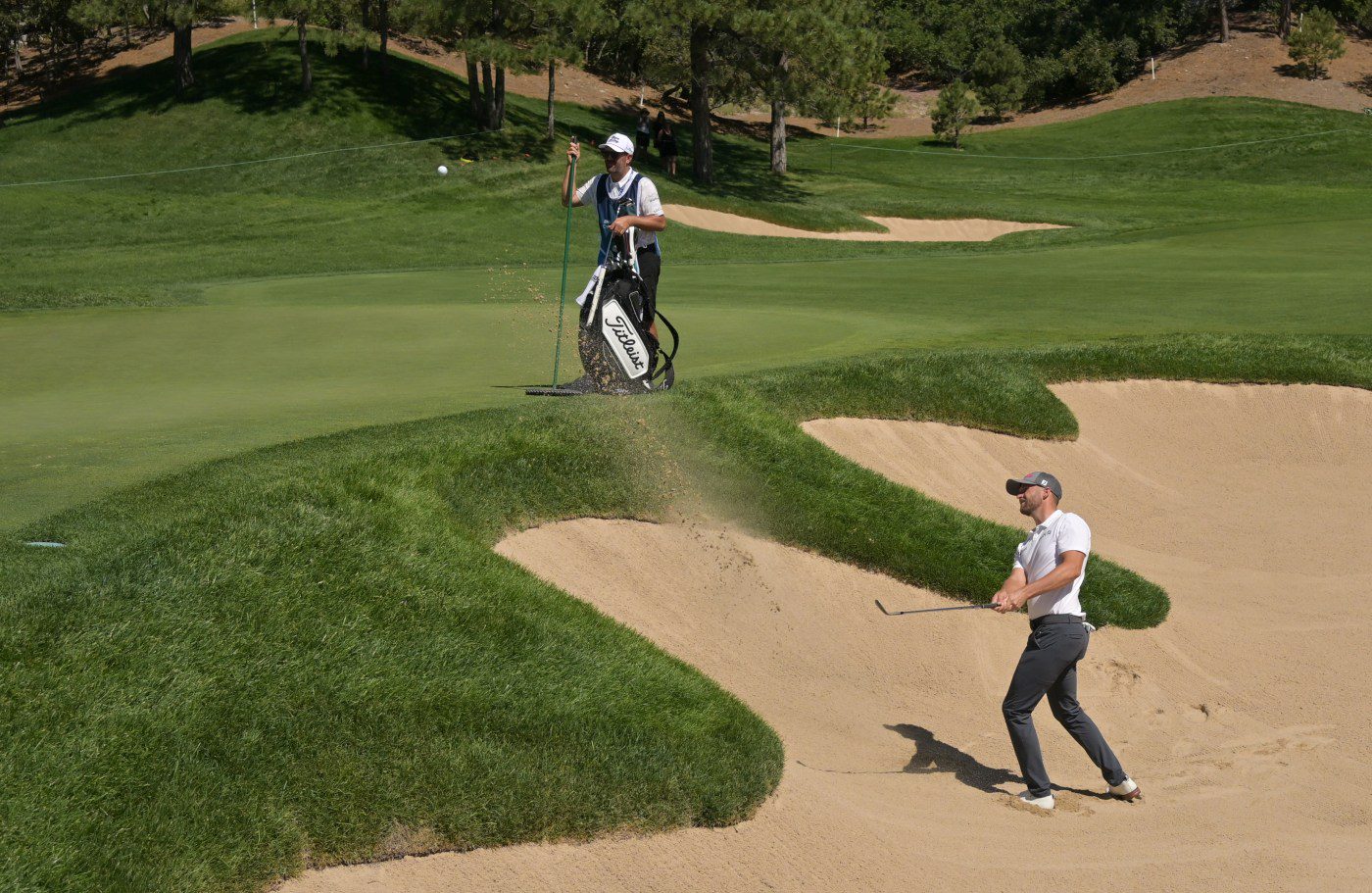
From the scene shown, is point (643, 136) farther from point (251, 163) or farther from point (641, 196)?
point (641, 196)

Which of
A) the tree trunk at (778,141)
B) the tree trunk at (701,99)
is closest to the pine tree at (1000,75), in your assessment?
the tree trunk at (778,141)

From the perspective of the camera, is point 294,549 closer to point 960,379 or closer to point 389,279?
point 960,379

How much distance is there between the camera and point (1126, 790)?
8242mm

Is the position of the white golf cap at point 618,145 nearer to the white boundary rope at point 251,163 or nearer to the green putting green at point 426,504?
the green putting green at point 426,504

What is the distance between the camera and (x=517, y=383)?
13664mm

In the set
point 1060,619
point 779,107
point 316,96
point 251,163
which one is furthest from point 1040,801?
point 779,107

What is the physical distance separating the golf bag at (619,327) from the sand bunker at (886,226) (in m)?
28.2

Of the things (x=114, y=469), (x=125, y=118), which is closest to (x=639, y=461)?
(x=114, y=469)

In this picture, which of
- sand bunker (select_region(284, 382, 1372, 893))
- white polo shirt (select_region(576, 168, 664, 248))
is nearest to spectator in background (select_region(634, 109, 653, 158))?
sand bunker (select_region(284, 382, 1372, 893))

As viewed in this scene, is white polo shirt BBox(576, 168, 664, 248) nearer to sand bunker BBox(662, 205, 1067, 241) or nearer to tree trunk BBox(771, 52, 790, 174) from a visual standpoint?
sand bunker BBox(662, 205, 1067, 241)

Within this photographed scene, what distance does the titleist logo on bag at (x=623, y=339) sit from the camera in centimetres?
1195

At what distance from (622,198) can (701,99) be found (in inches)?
1397

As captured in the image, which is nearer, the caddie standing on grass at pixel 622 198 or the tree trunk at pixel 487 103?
the caddie standing on grass at pixel 622 198

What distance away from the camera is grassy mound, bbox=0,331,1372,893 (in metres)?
6.07
